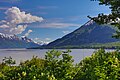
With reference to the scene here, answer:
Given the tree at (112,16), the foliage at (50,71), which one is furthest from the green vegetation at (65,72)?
the tree at (112,16)


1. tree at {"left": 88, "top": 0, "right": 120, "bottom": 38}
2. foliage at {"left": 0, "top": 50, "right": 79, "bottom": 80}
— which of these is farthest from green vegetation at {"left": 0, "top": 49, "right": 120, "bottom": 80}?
tree at {"left": 88, "top": 0, "right": 120, "bottom": 38}

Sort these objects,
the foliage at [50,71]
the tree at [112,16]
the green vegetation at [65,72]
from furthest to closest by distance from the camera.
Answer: the tree at [112,16], the foliage at [50,71], the green vegetation at [65,72]

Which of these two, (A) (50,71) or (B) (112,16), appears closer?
(A) (50,71)

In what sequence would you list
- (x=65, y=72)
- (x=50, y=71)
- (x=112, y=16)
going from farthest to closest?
(x=112, y=16), (x=50, y=71), (x=65, y=72)

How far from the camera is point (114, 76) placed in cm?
1051

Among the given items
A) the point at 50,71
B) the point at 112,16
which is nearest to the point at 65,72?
the point at 50,71

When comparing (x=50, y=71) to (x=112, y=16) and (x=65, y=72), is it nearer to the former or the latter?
(x=65, y=72)

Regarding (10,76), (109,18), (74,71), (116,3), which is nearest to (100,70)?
(74,71)

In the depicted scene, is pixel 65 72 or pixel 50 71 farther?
pixel 50 71

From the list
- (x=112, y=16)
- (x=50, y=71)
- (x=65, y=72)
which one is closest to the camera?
(x=65, y=72)

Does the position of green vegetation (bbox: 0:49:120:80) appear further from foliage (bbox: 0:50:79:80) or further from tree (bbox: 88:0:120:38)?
tree (bbox: 88:0:120:38)

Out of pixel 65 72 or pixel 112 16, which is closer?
pixel 65 72

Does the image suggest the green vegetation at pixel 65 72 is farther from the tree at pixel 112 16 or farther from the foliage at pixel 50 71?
the tree at pixel 112 16

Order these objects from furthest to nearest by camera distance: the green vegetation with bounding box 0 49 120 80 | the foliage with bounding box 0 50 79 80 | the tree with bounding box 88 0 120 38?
1. the tree with bounding box 88 0 120 38
2. the foliage with bounding box 0 50 79 80
3. the green vegetation with bounding box 0 49 120 80
